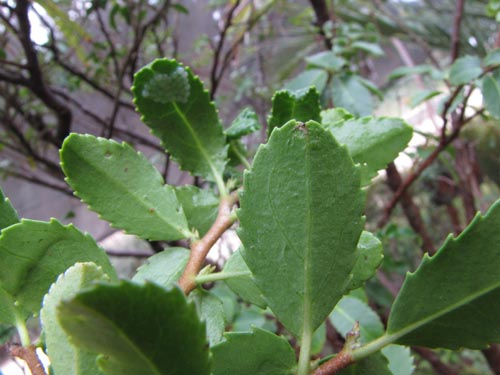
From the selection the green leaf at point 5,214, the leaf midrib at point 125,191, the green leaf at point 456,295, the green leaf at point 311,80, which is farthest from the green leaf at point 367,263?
the green leaf at point 311,80

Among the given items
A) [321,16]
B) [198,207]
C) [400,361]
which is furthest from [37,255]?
[321,16]

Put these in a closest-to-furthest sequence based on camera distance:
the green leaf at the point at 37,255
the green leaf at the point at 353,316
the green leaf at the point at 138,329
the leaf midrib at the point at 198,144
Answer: the green leaf at the point at 138,329 → the green leaf at the point at 37,255 → the leaf midrib at the point at 198,144 → the green leaf at the point at 353,316

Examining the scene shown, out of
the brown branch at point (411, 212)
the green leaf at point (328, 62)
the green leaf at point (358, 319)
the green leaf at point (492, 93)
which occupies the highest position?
the green leaf at point (328, 62)

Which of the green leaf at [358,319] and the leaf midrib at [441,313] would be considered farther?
the green leaf at [358,319]

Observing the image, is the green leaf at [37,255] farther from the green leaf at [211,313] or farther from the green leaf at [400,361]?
the green leaf at [400,361]

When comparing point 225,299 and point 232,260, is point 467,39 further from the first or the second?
point 232,260

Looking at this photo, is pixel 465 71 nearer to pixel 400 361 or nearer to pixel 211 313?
pixel 400 361

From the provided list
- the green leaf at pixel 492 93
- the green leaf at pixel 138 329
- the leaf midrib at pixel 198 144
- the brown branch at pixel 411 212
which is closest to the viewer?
the green leaf at pixel 138 329

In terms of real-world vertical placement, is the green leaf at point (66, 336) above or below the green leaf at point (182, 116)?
below
